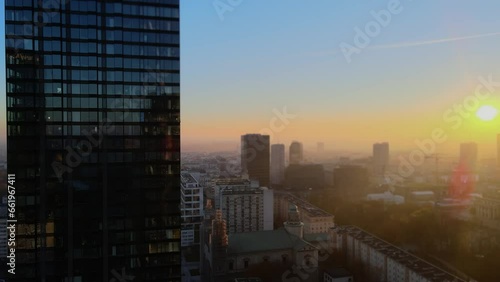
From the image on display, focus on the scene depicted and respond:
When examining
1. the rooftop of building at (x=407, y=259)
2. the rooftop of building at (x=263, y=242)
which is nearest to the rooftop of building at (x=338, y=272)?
the rooftop of building at (x=407, y=259)

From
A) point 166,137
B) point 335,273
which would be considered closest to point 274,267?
point 335,273

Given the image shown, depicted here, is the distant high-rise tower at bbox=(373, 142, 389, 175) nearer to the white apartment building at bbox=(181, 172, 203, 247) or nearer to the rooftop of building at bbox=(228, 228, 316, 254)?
the rooftop of building at bbox=(228, 228, 316, 254)

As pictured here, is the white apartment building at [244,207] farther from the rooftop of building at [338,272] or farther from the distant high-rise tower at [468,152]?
the distant high-rise tower at [468,152]

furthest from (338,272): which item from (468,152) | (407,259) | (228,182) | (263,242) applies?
(468,152)

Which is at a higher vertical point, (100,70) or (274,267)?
(100,70)

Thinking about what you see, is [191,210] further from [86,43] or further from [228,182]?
[86,43]

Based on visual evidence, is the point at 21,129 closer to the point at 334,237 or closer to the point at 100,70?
the point at 100,70

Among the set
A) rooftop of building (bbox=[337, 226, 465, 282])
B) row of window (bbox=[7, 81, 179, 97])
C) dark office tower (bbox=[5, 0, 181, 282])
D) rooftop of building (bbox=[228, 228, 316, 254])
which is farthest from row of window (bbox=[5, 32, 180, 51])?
rooftop of building (bbox=[228, 228, 316, 254])
